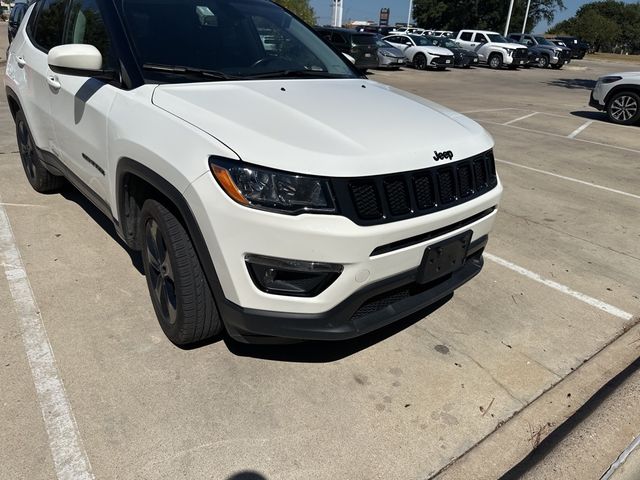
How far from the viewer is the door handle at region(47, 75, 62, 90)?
11.2 feet

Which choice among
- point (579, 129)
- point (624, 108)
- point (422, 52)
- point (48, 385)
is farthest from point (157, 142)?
point (422, 52)

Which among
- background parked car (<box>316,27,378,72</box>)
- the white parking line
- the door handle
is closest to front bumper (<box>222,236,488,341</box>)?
the white parking line

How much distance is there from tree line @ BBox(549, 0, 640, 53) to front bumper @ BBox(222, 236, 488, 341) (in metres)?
74.7

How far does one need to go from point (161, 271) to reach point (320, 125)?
113 centimetres

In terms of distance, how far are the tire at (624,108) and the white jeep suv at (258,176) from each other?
9.71 m

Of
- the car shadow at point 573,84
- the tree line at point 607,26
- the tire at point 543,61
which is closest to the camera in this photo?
the car shadow at point 573,84

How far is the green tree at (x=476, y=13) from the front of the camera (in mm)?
58688

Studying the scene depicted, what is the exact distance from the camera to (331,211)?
6.88 feet

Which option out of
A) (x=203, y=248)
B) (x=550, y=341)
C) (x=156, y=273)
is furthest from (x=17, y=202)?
(x=550, y=341)

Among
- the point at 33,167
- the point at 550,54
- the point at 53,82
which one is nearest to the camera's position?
the point at 53,82

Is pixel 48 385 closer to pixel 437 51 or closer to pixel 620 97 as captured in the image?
pixel 620 97

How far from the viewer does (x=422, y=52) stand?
78.4 feet

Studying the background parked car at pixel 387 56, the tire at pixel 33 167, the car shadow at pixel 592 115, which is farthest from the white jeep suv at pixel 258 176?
the background parked car at pixel 387 56

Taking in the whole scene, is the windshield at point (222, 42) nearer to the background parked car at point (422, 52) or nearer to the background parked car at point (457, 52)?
the background parked car at point (422, 52)
